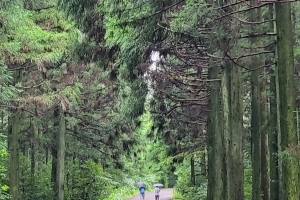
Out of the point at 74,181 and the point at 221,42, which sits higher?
the point at 221,42

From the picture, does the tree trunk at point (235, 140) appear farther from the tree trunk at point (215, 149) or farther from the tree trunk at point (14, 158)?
the tree trunk at point (14, 158)

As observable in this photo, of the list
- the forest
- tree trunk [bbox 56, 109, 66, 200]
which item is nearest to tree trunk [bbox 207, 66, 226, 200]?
the forest

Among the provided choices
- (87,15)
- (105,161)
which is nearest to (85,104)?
(105,161)

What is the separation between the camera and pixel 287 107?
24.0 ft

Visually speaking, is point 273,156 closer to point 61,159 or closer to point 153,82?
point 153,82

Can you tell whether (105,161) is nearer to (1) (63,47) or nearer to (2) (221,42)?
(1) (63,47)

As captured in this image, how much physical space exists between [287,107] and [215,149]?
4.85m

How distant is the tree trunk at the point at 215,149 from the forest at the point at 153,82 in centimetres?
3

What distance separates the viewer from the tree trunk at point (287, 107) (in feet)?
23.6

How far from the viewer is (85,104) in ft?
65.1

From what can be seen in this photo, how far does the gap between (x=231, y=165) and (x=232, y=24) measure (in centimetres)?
331

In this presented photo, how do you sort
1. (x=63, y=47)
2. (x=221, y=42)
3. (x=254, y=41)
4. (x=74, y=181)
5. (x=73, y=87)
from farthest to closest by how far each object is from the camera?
(x=74, y=181) < (x=73, y=87) < (x=63, y=47) < (x=254, y=41) < (x=221, y=42)

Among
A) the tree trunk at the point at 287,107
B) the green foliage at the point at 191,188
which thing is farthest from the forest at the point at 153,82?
the green foliage at the point at 191,188

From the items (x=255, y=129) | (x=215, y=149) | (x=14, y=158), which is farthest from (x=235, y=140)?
(x=14, y=158)
